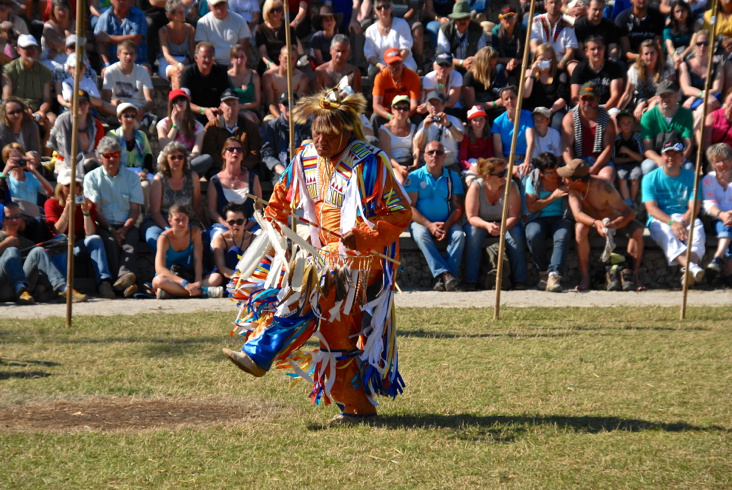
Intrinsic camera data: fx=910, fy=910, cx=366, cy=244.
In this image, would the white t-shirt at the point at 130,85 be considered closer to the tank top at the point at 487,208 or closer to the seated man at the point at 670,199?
the tank top at the point at 487,208

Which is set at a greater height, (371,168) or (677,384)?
(371,168)

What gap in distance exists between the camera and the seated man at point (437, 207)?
11.1 meters

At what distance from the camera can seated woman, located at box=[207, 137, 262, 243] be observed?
1118 centimetres

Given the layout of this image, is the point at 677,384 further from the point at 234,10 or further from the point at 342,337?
the point at 234,10

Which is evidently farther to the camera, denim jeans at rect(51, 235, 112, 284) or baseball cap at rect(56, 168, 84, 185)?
baseball cap at rect(56, 168, 84, 185)

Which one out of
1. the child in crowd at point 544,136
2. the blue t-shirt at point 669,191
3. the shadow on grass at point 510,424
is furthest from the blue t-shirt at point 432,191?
the shadow on grass at point 510,424

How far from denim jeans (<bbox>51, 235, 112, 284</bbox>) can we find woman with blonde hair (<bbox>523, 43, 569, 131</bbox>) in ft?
20.3

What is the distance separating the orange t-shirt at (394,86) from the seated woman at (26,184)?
181 inches

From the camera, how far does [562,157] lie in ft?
40.6

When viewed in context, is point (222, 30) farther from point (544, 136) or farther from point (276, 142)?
point (544, 136)

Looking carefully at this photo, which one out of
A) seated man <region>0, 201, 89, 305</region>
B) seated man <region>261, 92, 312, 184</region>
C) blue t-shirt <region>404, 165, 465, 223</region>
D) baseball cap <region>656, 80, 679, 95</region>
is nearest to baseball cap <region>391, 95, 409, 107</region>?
blue t-shirt <region>404, 165, 465, 223</region>

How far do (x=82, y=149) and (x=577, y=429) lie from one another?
26.5ft

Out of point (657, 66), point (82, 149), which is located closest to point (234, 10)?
point (82, 149)

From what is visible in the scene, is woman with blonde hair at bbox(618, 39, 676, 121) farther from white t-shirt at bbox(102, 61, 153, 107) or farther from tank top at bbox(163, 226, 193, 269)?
white t-shirt at bbox(102, 61, 153, 107)
